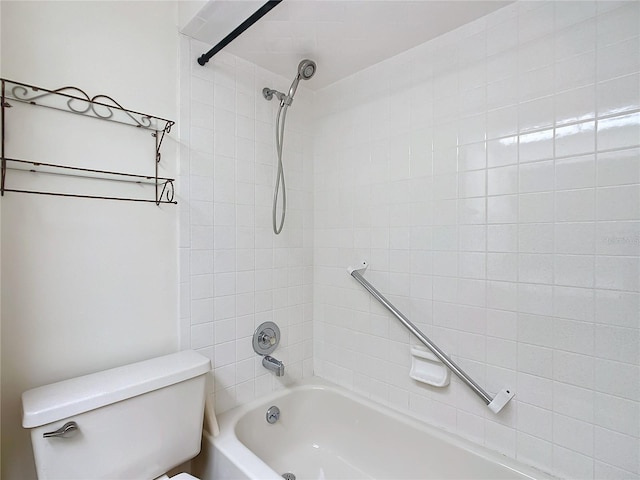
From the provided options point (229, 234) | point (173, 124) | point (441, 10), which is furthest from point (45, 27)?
point (441, 10)

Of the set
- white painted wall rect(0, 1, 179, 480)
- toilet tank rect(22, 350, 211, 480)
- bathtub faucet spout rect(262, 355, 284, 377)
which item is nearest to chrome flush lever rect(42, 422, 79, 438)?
toilet tank rect(22, 350, 211, 480)

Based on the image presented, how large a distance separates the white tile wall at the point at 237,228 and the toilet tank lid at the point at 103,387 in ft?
0.77

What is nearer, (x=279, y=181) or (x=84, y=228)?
(x=84, y=228)

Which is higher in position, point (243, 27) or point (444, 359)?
point (243, 27)

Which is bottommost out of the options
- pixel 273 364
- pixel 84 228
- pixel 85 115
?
pixel 273 364

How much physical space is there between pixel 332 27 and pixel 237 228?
98cm

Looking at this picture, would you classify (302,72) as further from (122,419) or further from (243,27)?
(122,419)

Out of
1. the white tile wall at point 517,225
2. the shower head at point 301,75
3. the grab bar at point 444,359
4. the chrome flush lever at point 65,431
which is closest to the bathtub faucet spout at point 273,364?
the white tile wall at point 517,225

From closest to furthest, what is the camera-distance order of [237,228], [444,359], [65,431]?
[65,431], [444,359], [237,228]

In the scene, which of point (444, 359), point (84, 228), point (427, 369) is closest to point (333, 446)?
point (427, 369)

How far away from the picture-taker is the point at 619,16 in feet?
3.37

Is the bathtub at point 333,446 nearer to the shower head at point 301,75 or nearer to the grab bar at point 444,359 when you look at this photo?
the grab bar at point 444,359

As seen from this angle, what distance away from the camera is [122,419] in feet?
3.38

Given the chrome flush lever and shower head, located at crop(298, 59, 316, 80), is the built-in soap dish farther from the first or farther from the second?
shower head, located at crop(298, 59, 316, 80)
